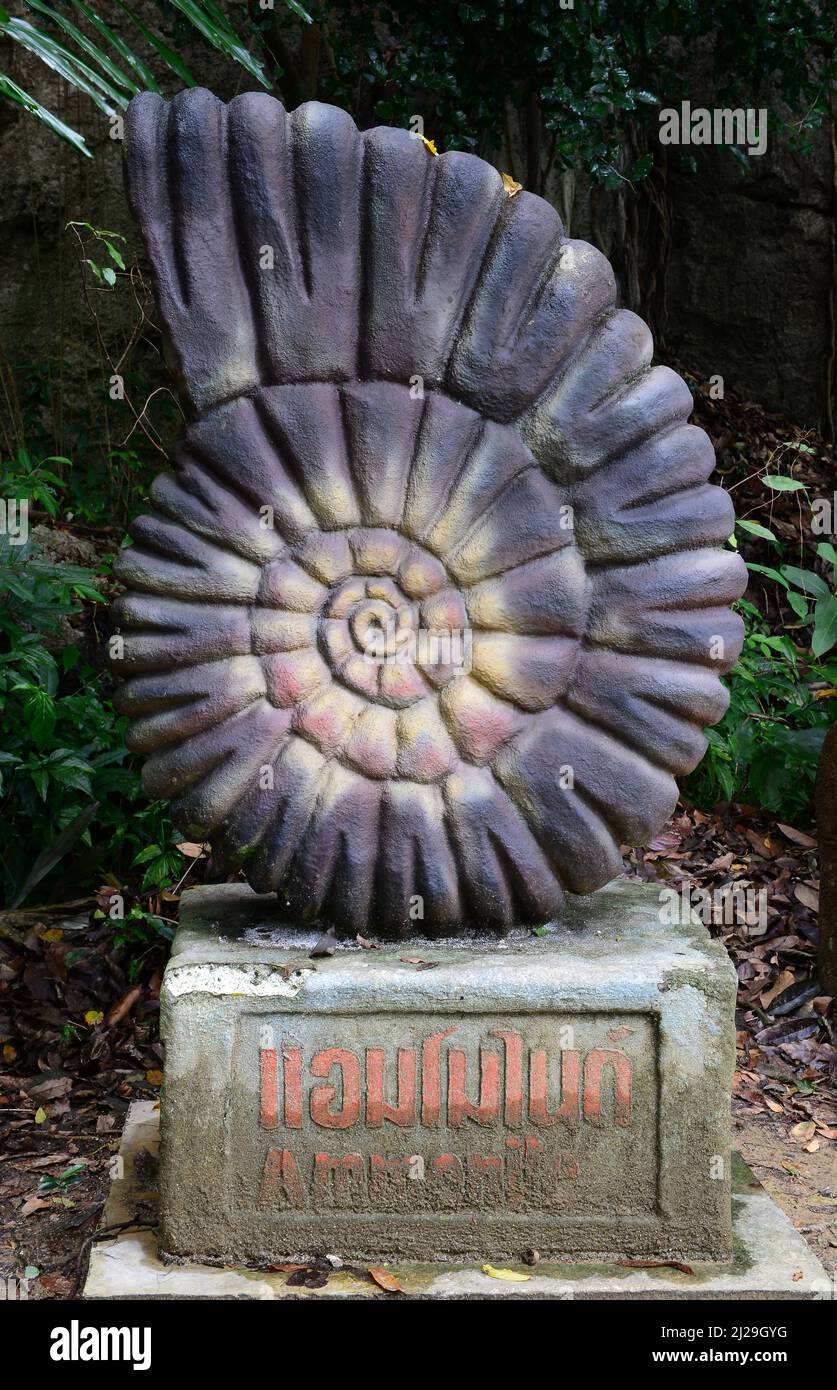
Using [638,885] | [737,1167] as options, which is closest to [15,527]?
[638,885]

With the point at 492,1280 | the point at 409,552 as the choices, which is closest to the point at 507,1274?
the point at 492,1280

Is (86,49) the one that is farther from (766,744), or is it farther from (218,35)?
(766,744)

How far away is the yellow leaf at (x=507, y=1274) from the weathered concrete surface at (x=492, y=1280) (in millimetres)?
11

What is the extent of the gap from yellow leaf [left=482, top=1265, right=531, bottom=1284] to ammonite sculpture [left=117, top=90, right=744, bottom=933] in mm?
634

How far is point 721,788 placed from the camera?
500 centimetres

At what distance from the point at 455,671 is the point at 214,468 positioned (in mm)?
605

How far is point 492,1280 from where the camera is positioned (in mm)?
2629

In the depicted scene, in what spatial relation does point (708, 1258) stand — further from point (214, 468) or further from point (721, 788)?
point (721, 788)

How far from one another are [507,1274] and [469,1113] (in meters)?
0.29

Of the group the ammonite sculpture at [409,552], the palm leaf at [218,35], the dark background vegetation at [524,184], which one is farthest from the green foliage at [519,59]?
the ammonite sculpture at [409,552]

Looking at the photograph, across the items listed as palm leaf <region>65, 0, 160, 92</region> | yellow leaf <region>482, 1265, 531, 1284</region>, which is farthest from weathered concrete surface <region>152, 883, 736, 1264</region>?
palm leaf <region>65, 0, 160, 92</region>

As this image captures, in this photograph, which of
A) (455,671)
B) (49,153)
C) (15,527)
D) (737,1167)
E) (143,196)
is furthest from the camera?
(49,153)

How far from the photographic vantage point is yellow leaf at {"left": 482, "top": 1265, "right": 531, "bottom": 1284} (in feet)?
8.63

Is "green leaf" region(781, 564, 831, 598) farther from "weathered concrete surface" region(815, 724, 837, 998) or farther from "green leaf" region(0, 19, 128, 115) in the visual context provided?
"green leaf" region(0, 19, 128, 115)
